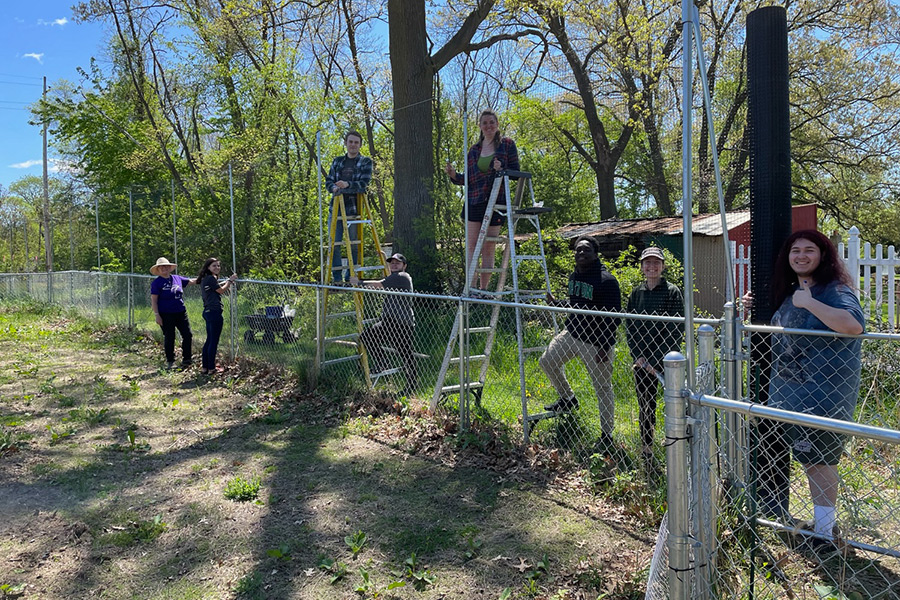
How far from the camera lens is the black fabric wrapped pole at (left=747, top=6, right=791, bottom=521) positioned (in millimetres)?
3551

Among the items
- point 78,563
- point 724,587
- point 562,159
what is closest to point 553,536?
point 724,587

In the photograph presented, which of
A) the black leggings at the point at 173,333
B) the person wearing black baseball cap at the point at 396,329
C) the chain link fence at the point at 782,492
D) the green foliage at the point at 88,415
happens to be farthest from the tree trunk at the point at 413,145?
the chain link fence at the point at 782,492

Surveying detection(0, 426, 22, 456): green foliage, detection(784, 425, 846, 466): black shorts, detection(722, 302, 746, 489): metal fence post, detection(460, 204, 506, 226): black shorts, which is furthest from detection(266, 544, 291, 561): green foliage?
detection(460, 204, 506, 226): black shorts

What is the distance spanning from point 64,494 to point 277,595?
7.79 ft

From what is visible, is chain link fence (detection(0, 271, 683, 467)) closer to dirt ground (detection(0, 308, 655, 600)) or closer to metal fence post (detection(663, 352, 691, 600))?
dirt ground (detection(0, 308, 655, 600))

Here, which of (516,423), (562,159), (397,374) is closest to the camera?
(516,423)

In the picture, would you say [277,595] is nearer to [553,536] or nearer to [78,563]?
[78,563]

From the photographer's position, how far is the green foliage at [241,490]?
462 cm

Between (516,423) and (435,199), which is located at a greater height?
(435,199)

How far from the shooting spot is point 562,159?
2703cm

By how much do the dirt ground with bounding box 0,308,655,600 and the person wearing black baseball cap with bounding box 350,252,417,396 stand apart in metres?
0.73

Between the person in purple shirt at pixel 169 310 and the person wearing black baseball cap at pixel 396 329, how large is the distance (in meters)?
3.36

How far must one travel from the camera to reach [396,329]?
719cm

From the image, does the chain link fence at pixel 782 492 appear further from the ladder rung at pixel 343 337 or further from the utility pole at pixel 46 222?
the utility pole at pixel 46 222
